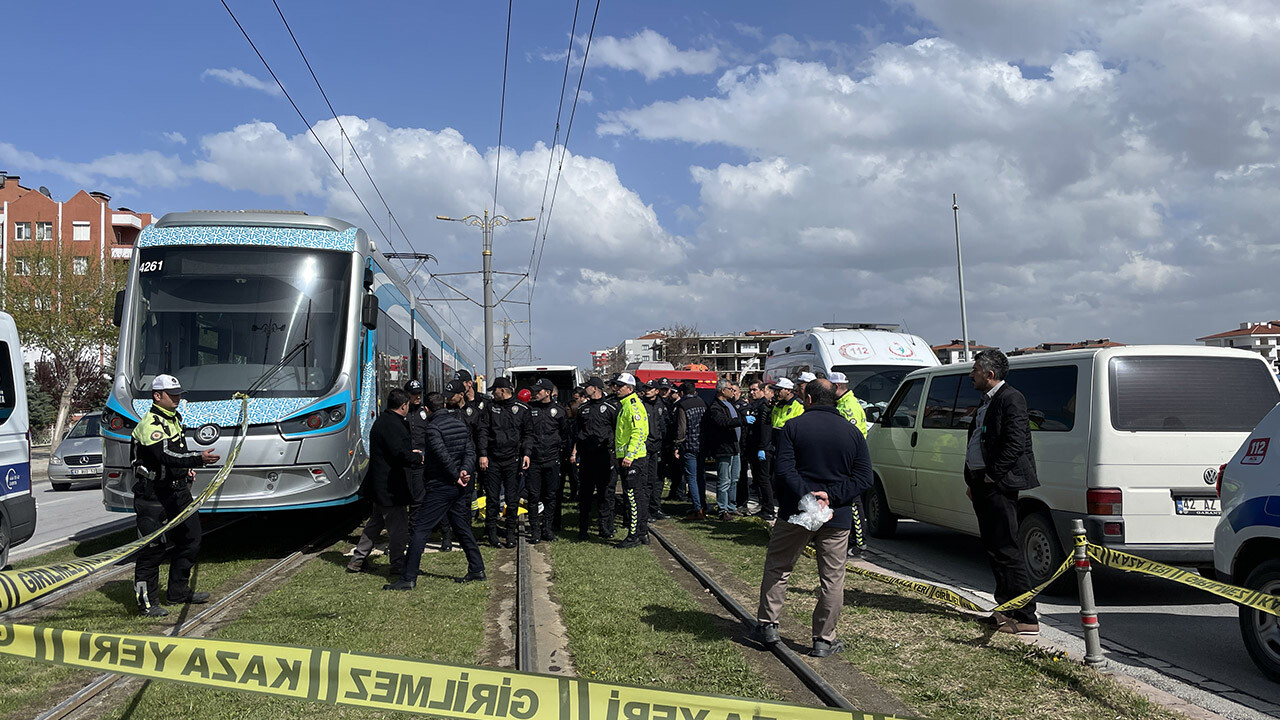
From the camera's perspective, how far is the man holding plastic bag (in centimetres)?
559

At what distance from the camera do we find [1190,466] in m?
6.65

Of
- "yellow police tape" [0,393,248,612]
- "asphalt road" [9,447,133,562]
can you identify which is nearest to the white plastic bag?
"yellow police tape" [0,393,248,612]

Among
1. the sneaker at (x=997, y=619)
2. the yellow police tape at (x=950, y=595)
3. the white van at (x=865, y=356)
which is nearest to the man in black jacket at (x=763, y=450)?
the white van at (x=865, y=356)

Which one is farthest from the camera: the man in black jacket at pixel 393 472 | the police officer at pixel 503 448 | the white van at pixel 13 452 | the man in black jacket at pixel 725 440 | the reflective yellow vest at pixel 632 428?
the man in black jacket at pixel 725 440

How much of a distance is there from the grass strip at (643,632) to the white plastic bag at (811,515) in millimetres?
940

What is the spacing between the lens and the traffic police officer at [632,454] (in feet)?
32.6

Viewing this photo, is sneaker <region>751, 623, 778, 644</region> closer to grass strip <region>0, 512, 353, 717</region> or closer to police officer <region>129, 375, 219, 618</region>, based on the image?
grass strip <region>0, 512, 353, 717</region>

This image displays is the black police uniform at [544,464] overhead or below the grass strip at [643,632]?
overhead

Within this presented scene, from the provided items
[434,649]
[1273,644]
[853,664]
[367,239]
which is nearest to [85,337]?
[367,239]

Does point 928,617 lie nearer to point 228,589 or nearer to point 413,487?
point 413,487

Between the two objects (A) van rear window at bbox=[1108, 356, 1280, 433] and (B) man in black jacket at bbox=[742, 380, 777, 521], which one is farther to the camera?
(B) man in black jacket at bbox=[742, 380, 777, 521]

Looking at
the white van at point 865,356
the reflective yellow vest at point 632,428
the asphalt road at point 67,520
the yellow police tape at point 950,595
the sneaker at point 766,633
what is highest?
the white van at point 865,356

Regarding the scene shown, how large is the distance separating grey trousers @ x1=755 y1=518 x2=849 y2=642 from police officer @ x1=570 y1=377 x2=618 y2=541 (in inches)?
195

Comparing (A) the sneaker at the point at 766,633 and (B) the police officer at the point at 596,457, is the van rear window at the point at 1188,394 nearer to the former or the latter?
(A) the sneaker at the point at 766,633
